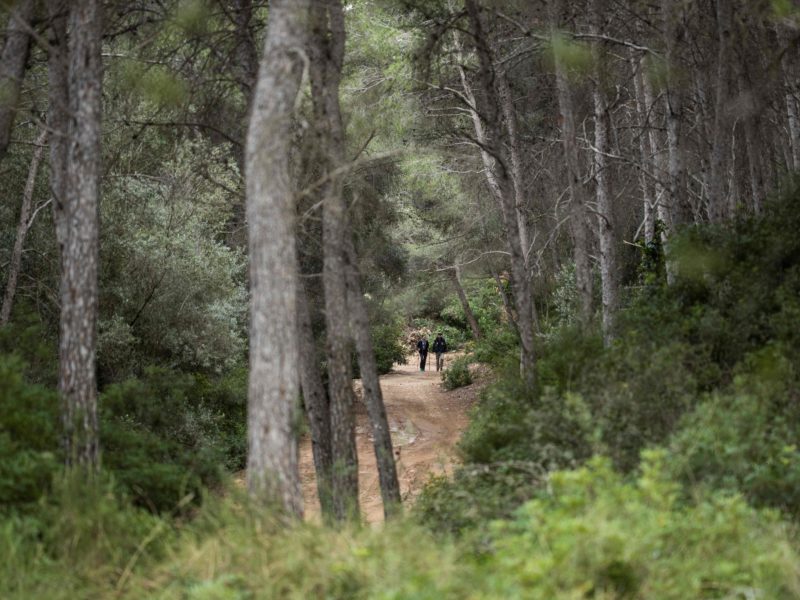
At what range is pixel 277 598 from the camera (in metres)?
6.05

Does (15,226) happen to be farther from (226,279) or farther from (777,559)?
(777,559)

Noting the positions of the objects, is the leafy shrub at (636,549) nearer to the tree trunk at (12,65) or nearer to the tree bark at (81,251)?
the tree bark at (81,251)

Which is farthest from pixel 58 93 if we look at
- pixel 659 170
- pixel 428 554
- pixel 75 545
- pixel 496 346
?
pixel 496 346

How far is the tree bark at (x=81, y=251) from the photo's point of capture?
32.5ft

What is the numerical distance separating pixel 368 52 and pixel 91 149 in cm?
1254

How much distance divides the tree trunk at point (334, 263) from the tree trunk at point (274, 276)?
2.74 metres

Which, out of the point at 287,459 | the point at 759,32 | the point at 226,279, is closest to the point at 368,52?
the point at 226,279

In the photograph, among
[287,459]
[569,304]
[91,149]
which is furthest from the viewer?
[569,304]

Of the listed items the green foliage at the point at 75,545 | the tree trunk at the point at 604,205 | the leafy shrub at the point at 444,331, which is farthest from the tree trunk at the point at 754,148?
the leafy shrub at the point at 444,331

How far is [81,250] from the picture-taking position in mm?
10242

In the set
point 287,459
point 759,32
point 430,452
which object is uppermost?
point 759,32

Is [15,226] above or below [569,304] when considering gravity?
above

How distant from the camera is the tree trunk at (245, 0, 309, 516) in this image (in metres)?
8.23

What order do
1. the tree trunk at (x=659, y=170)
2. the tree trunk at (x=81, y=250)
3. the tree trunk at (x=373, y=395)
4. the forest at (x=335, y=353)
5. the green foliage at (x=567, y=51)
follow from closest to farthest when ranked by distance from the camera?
the forest at (x=335, y=353) → the tree trunk at (x=81, y=250) → the tree trunk at (x=373, y=395) → the green foliage at (x=567, y=51) → the tree trunk at (x=659, y=170)
